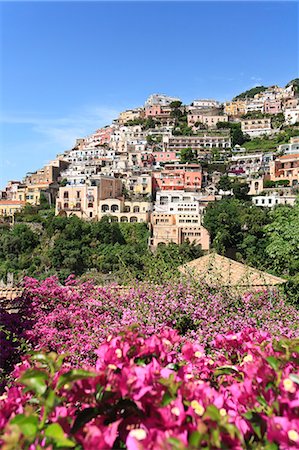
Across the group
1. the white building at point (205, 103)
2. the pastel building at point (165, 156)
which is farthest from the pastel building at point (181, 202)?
the white building at point (205, 103)

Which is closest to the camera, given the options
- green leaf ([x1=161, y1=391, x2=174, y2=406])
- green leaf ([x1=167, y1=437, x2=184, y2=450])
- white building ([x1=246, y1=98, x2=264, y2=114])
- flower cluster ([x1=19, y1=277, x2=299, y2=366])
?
green leaf ([x1=167, y1=437, x2=184, y2=450])

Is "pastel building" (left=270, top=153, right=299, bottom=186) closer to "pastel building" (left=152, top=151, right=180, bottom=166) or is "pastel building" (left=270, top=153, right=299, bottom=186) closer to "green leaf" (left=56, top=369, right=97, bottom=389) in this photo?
"pastel building" (left=152, top=151, right=180, bottom=166)

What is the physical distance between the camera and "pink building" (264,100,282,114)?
69.2 m

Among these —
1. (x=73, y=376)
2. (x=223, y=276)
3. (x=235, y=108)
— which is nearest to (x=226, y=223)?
(x=223, y=276)

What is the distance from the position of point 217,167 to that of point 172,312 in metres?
46.2

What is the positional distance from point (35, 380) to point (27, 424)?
16 centimetres

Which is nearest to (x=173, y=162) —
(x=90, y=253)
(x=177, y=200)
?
(x=177, y=200)

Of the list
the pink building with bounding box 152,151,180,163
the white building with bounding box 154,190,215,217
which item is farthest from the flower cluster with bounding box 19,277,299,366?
the pink building with bounding box 152,151,180,163

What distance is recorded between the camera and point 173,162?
4994cm

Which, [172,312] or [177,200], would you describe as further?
[177,200]

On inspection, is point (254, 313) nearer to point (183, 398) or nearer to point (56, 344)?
point (56, 344)

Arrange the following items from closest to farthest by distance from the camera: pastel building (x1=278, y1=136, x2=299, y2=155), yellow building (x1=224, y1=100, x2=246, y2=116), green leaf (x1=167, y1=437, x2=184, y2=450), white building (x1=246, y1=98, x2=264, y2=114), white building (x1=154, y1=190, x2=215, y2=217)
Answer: green leaf (x1=167, y1=437, x2=184, y2=450) → white building (x1=154, y1=190, x2=215, y2=217) → pastel building (x1=278, y1=136, x2=299, y2=155) → white building (x1=246, y1=98, x2=264, y2=114) → yellow building (x1=224, y1=100, x2=246, y2=116)

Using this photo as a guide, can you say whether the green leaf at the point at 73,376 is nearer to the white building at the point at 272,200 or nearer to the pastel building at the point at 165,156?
the white building at the point at 272,200

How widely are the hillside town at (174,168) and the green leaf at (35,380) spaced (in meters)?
24.8
